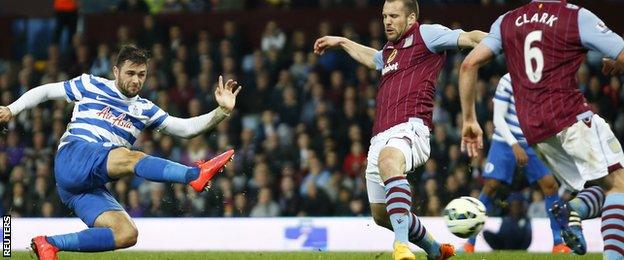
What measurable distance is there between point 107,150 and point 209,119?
900mm

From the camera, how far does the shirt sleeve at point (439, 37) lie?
30.7ft

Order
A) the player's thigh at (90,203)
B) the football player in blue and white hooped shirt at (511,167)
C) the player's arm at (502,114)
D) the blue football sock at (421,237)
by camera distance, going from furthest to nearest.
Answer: the football player in blue and white hooped shirt at (511,167)
the player's arm at (502,114)
the player's thigh at (90,203)
the blue football sock at (421,237)

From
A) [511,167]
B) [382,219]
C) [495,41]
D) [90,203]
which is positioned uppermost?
[495,41]

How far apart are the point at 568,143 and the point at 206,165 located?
Result: 264 cm

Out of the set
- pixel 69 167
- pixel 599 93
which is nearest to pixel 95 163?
pixel 69 167

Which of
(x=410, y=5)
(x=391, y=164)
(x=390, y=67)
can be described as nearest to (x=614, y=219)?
(x=391, y=164)

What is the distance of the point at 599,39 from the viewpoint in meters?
7.93

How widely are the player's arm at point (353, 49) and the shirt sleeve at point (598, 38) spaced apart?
2.51 meters

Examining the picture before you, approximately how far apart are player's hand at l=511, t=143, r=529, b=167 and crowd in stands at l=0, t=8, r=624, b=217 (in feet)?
10.2

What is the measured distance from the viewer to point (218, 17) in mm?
18984

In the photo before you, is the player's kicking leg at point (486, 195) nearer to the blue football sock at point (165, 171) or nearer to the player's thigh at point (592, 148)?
the blue football sock at point (165, 171)

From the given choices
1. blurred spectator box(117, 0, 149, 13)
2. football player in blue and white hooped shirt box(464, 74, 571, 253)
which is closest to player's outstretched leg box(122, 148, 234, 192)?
football player in blue and white hooped shirt box(464, 74, 571, 253)

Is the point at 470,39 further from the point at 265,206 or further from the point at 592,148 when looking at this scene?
the point at 265,206

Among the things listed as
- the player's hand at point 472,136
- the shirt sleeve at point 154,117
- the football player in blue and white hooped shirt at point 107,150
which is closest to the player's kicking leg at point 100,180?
the football player in blue and white hooped shirt at point 107,150
